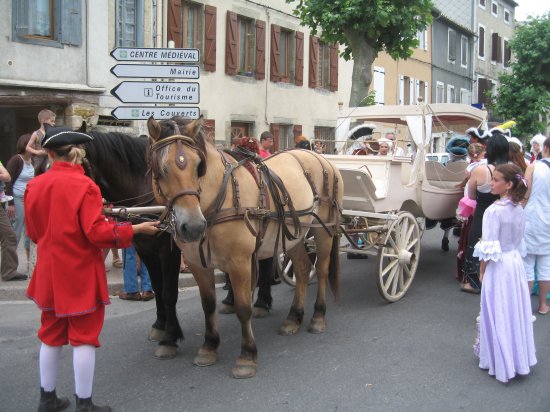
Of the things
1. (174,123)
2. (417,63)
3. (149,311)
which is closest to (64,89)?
(149,311)

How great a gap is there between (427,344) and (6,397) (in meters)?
3.31

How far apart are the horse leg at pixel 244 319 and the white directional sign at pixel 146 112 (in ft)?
12.2

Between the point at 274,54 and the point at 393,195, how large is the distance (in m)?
12.4

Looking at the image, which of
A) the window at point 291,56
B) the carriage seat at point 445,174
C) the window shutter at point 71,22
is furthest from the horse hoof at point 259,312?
the window at point 291,56

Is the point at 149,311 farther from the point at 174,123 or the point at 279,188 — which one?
the point at 174,123

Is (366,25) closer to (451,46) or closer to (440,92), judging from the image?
(440,92)

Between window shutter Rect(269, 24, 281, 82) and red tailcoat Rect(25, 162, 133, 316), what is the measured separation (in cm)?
1530

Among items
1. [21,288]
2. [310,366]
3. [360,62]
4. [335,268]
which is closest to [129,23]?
[360,62]

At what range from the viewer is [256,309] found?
6055mm

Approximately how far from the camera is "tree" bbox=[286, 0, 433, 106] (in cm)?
1382

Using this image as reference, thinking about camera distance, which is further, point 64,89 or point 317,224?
point 64,89

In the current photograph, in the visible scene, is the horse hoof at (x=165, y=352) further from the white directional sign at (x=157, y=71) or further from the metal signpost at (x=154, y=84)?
the white directional sign at (x=157, y=71)

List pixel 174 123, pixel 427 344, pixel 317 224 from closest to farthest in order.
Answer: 1. pixel 174 123
2. pixel 427 344
3. pixel 317 224

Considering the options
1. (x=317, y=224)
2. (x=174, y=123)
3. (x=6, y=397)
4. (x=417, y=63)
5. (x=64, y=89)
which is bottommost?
(x=6, y=397)
